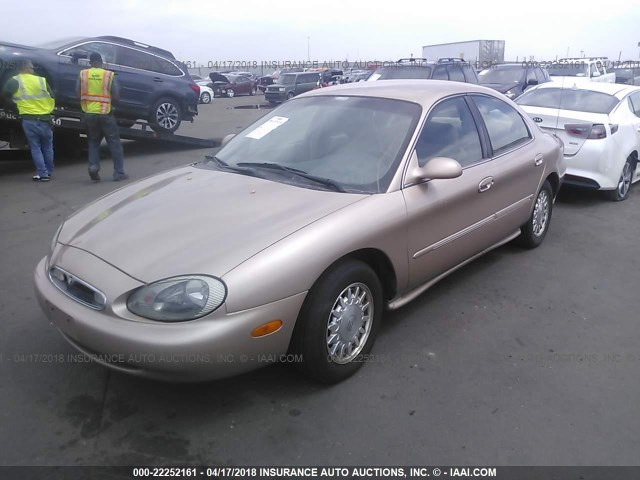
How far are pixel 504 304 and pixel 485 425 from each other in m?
1.50

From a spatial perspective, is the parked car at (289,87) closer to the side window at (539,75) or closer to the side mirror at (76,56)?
the side window at (539,75)

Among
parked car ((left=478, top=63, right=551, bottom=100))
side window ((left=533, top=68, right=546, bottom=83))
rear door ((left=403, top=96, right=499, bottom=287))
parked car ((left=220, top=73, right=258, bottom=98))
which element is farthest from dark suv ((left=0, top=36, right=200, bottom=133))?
parked car ((left=220, top=73, right=258, bottom=98))

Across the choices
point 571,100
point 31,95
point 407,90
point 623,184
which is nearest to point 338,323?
point 407,90

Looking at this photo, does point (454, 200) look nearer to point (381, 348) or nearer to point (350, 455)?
point (381, 348)

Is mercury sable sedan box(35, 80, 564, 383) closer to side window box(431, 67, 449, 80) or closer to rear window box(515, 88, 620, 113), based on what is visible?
rear window box(515, 88, 620, 113)

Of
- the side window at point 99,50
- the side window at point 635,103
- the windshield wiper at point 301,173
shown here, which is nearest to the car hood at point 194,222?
the windshield wiper at point 301,173

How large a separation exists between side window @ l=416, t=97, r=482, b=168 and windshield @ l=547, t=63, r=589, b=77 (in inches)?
625

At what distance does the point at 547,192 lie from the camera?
501 centimetres

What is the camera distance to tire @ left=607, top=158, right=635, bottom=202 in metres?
6.79

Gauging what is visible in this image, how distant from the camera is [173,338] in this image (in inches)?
90.8

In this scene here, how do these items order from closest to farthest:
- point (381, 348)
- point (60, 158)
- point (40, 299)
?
point (40, 299), point (381, 348), point (60, 158)

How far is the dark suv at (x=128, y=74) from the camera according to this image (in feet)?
28.8

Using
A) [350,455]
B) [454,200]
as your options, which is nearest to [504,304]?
[454,200]

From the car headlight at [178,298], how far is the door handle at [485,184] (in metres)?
2.22
